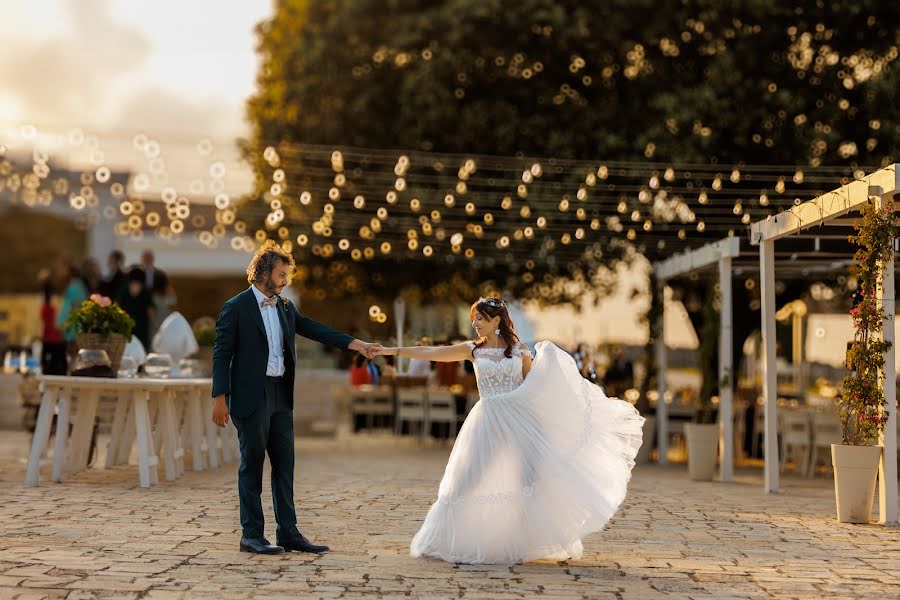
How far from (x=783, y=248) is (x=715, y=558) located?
685 centimetres

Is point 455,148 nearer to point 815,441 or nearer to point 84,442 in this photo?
point 815,441

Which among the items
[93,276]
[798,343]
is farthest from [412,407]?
[798,343]

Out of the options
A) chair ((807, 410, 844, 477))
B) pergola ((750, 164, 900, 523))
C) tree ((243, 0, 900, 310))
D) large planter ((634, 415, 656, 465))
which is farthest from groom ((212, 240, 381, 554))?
tree ((243, 0, 900, 310))

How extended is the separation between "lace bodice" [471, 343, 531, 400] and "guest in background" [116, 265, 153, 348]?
9211mm

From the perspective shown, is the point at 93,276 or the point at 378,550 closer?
the point at 378,550

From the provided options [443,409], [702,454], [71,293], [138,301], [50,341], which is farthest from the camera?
[443,409]

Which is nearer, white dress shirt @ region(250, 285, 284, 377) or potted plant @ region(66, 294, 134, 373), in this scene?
white dress shirt @ region(250, 285, 284, 377)

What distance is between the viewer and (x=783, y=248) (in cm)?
1423

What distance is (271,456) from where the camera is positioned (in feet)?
25.9

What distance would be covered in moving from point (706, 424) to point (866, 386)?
198 inches

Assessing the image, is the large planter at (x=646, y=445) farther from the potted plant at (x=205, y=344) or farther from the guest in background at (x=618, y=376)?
the potted plant at (x=205, y=344)

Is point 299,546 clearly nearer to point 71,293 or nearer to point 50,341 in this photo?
point 71,293

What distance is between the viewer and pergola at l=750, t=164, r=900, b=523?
10.2 m

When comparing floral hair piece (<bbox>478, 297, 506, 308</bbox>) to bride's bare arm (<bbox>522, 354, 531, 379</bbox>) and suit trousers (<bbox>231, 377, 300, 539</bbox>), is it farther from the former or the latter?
suit trousers (<bbox>231, 377, 300, 539</bbox>)
